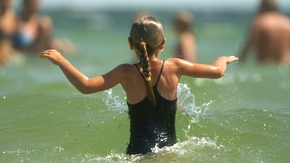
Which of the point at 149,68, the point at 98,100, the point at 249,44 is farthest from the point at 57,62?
the point at 249,44

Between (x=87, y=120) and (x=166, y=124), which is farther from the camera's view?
(x=87, y=120)

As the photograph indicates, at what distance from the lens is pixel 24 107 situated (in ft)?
20.0

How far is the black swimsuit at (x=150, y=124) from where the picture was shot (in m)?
4.59

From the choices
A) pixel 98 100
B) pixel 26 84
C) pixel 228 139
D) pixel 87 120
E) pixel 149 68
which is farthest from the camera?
pixel 26 84

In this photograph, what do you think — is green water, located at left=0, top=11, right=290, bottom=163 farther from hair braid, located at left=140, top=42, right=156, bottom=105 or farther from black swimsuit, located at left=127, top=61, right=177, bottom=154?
hair braid, located at left=140, top=42, right=156, bottom=105

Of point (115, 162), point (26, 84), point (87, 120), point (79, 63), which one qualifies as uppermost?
point (79, 63)

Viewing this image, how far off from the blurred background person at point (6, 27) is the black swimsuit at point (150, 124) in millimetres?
7238

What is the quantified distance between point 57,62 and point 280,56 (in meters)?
6.78

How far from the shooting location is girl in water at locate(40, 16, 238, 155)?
14.5ft

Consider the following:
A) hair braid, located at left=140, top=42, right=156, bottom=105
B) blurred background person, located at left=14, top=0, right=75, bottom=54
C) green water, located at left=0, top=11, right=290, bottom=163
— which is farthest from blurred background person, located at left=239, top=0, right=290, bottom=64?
hair braid, located at left=140, top=42, right=156, bottom=105

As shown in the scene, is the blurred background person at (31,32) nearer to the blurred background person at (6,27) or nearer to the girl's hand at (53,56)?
the blurred background person at (6,27)

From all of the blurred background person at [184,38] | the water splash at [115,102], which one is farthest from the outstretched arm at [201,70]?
the blurred background person at [184,38]

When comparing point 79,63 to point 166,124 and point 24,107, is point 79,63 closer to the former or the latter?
point 24,107

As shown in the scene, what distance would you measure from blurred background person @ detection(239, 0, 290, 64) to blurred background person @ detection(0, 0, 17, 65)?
4.37m
